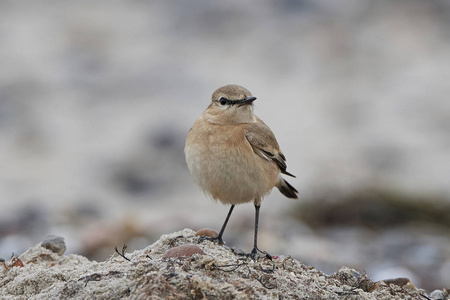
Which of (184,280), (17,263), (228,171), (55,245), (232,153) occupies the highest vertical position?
(232,153)

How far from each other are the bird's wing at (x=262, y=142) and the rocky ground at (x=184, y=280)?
4.23ft

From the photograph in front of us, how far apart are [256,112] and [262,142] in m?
8.36

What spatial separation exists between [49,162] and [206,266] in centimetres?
977

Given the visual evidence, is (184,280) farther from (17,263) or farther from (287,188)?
(287,188)

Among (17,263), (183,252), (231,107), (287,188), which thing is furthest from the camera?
(287,188)

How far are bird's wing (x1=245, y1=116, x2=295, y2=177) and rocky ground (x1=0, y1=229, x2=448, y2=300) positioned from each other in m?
1.29

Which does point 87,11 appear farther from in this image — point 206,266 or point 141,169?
point 206,266

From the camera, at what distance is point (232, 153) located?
6.31 metres

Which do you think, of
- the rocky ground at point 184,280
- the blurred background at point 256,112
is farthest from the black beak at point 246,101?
A: the blurred background at point 256,112

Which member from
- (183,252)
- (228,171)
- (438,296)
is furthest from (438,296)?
(183,252)

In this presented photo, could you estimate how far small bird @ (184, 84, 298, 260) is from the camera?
247 inches

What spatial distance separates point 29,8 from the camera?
19.8 meters

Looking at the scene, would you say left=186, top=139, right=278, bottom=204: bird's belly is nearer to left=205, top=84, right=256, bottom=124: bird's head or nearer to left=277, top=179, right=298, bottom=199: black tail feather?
left=205, top=84, right=256, bottom=124: bird's head

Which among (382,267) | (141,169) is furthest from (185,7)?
(382,267)
